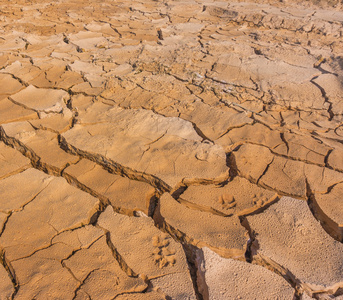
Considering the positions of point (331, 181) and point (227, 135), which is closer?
point (331, 181)

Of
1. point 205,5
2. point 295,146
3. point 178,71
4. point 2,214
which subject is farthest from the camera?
point 205,5

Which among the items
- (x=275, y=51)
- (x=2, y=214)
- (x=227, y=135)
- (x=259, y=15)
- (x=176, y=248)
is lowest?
(x=2, y=214)

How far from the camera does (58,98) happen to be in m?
2.76

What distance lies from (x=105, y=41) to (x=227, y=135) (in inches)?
118

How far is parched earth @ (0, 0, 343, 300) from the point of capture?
1.33 meters

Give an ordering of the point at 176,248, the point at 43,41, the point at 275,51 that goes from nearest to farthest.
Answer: the point at 176,248 → the point at 275,51 → the point at 43,41

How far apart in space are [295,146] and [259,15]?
395 centimetres

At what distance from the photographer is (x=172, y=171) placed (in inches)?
74.6

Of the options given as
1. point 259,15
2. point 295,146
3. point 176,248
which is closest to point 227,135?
point 295,146

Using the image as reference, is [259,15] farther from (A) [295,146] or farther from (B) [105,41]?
(A) [295,146]

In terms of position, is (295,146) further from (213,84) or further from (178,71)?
(178,71)

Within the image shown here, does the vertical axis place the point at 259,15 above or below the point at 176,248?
above

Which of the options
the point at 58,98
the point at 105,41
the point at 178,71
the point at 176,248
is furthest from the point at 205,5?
the point at 176,248

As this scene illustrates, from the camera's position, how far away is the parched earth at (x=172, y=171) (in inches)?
52.5
